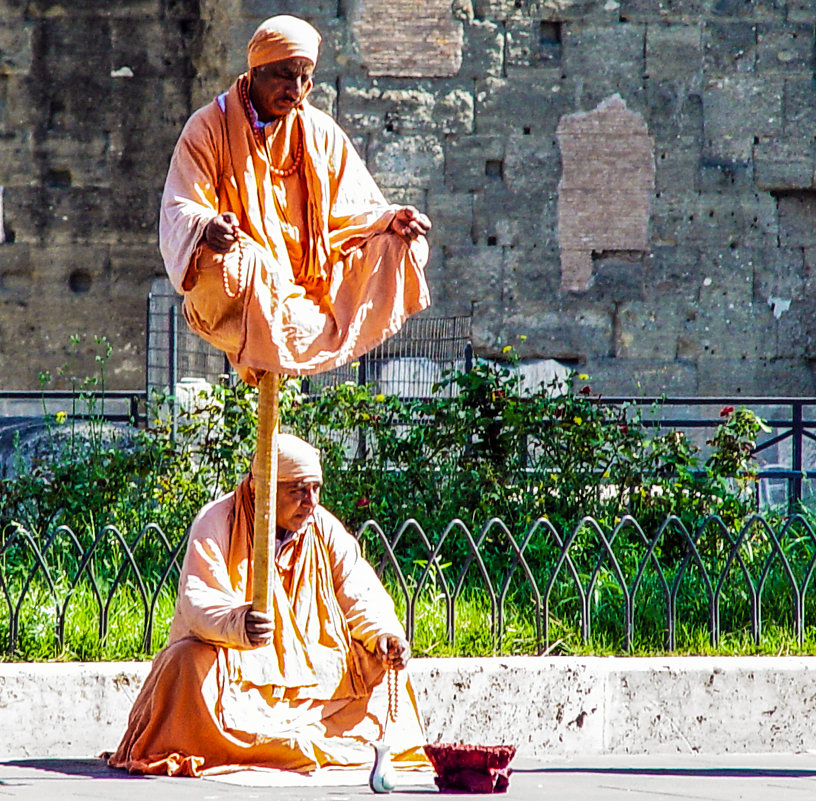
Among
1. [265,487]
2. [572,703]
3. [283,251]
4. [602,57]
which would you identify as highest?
[602,57]

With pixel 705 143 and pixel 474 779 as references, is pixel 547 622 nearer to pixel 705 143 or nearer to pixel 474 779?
pixel 474 779

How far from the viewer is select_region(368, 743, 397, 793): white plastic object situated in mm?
3969

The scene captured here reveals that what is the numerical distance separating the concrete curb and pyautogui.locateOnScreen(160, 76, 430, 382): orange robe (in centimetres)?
137

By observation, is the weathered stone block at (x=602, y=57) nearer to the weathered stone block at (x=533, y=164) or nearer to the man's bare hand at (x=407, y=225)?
the weathered stone block at (x=533, y=164)

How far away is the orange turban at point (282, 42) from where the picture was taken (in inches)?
154

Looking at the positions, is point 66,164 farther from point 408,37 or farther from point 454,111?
point 454,111

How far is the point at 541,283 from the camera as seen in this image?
12148 mm

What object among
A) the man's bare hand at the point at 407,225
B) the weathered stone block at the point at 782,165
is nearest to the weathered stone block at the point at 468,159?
the weathered stone block at the point at 782,165

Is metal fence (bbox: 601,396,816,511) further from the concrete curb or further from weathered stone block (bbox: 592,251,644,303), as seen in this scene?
the concrete curb

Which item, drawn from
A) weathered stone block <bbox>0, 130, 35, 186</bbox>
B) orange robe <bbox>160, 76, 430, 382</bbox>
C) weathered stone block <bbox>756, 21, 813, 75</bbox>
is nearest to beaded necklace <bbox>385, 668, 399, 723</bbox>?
orange robe <bbox>160, 76, 430, 382</bbox>

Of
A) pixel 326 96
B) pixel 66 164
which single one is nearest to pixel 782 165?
pixel 326 96

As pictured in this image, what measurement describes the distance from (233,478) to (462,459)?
3.39ft

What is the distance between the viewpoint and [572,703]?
5031 millimetres

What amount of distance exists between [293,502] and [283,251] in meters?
0.78
